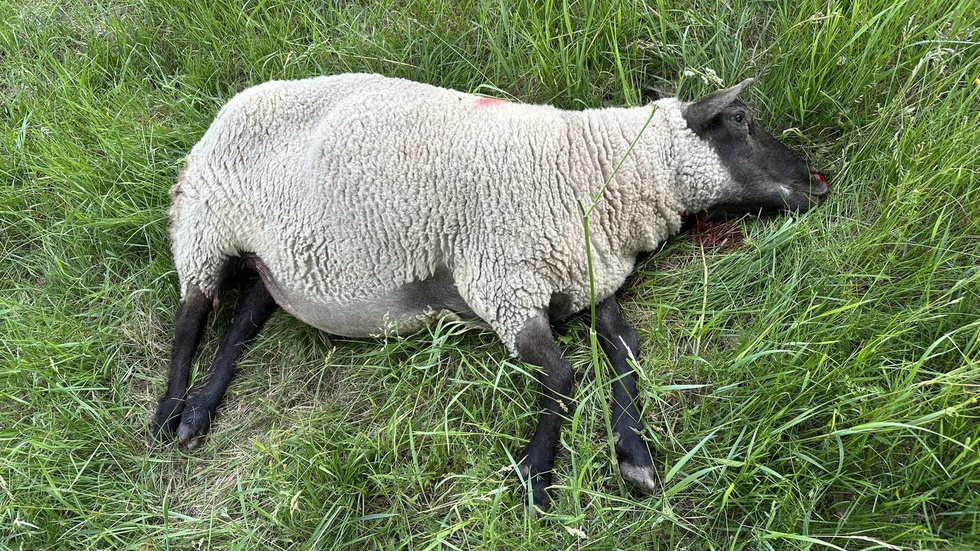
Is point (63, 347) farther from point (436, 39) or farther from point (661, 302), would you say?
point (661, 302)

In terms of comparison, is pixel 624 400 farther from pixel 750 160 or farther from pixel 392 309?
pixel 750 160

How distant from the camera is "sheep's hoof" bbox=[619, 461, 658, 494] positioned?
8.10ft

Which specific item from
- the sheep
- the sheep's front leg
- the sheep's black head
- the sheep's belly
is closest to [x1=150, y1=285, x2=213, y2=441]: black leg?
the sheep

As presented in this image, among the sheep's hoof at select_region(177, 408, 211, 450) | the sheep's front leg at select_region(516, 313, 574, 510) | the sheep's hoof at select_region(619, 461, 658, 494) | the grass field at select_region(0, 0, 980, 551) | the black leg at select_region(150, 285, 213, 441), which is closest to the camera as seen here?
the grass field at select_region(0, 0, 980, 551)

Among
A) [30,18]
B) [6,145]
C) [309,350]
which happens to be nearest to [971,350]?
[309,350]

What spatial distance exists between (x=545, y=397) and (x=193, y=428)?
1.67 m

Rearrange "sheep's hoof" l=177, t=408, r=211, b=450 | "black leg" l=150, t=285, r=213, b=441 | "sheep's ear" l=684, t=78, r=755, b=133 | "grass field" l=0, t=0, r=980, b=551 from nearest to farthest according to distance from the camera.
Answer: "grass field" l=0, t=0, r=980, b=551 → "sheep's ear" l=684, t=78, r=755, b=133 → "sheep's hoof" l=177, t=408, r=211, b=450 → "black leg" l=150, t=285, r=213, b=441

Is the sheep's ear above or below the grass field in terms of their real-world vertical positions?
above

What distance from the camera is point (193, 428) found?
2998 mm

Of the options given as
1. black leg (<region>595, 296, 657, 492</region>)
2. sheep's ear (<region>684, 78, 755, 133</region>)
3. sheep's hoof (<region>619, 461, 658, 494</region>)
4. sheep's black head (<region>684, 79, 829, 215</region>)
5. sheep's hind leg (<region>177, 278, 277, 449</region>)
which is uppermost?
sheep's ear (<region>684, 78, 755, 133</region>)

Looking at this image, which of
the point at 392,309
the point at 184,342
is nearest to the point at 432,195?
the point at 392,309

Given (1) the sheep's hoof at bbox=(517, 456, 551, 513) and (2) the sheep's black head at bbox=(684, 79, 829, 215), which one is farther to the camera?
(2) the sheep's black head at bbox=(684, 79, 829, 215)

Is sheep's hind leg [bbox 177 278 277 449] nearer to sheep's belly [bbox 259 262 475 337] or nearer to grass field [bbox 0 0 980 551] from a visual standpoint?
grass field [bbox 0 0 980 551]

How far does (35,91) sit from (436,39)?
8.74 feet
